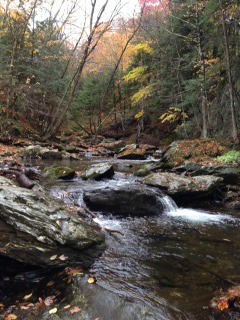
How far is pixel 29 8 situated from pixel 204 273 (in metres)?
14.9

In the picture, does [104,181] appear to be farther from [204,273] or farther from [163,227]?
[204,273]

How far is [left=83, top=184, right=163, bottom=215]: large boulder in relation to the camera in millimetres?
6543

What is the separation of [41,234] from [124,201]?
3146mm

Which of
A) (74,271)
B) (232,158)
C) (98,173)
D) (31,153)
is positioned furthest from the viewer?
(31,153)

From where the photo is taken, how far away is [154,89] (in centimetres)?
1919

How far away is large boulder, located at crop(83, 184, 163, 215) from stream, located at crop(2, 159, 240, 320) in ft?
0.72

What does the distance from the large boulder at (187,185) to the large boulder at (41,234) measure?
369 cm

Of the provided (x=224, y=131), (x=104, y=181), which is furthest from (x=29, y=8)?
(x=224, y=131)

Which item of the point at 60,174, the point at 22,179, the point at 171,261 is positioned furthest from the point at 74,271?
the point at 60,174

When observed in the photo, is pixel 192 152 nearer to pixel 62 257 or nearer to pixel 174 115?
pixel 174 115

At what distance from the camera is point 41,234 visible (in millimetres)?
3746

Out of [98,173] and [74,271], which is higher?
[98,173]

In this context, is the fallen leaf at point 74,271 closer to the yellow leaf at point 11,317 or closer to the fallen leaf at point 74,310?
the fallen leaf at point 74,310

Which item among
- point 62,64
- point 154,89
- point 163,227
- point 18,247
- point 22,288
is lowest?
point 163,227
